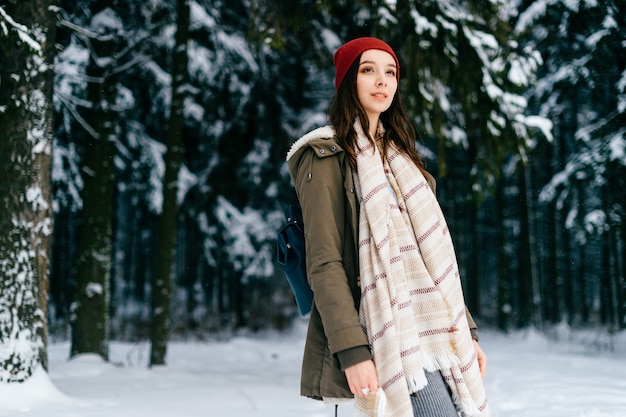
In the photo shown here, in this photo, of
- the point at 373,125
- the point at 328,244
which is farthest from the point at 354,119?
the point at 328,244

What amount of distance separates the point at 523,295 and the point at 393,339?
1453 centimetres

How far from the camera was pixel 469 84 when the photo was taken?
6676 mm

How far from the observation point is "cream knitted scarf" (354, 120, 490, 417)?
1.99m

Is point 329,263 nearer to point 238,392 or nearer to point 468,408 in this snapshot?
point 468,408

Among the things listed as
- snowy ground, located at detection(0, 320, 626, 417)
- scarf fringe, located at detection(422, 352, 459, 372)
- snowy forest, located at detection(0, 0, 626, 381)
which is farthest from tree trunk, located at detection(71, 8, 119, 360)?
scarf fringe, located at detection(422, 352, 459, 372)

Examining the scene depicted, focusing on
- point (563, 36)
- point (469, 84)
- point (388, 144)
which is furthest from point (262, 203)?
point (388, 144)

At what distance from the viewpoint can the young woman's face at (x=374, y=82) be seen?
236 cm

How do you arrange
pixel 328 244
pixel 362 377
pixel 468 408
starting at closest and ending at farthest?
pixel 362 377, pixel 328 244, pixel 468 408

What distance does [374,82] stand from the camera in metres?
2.36

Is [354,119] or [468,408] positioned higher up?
[354,119]

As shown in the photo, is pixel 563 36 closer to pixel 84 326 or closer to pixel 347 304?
pixel 84 326

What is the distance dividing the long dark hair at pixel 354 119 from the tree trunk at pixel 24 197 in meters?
3.59

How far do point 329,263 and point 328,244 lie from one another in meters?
0.07

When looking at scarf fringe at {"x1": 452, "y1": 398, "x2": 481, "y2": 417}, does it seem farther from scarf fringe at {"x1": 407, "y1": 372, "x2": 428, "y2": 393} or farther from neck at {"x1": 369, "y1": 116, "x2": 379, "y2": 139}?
neck at {"x1": 369, "y1": 116, "x2": 379, "y2": 139}
